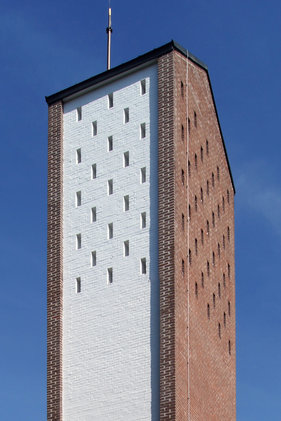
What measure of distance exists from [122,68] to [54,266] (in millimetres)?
8888

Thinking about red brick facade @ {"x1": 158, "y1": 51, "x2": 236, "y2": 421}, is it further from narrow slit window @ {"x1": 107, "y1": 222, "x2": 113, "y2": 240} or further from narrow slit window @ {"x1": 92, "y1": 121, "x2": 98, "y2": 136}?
narrow slit window @ {"x1": 92, "y1": 121, "x2": 98, "y2": 136}

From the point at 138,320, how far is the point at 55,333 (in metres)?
4.03

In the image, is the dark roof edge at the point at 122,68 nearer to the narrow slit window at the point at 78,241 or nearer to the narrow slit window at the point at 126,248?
the narrow slit window at the point at 78,241

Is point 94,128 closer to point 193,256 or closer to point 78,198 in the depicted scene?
point 78,198

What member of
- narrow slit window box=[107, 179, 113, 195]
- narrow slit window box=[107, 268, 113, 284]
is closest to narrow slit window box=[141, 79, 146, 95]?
narrow slit window box=[107, 179, 113, 195]

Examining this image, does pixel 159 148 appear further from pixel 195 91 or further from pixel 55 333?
pixel 55 333

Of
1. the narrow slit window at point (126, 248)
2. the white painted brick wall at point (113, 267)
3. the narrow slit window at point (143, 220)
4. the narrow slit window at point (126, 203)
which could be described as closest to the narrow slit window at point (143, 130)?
the white painted brick wall at point (113, 267)

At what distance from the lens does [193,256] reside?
5069cm

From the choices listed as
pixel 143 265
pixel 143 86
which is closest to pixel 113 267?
pixel 143 265

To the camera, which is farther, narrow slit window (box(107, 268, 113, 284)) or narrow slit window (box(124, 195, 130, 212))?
narrow slit window (box(124, 195, 130, 212))

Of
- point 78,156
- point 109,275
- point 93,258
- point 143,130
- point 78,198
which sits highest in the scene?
point 143,130

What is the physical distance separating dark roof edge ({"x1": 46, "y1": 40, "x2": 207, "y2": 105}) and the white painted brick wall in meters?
0.39

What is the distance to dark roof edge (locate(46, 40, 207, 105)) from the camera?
168 feet

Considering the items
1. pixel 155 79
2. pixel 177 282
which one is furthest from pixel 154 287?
pixel 155 79
